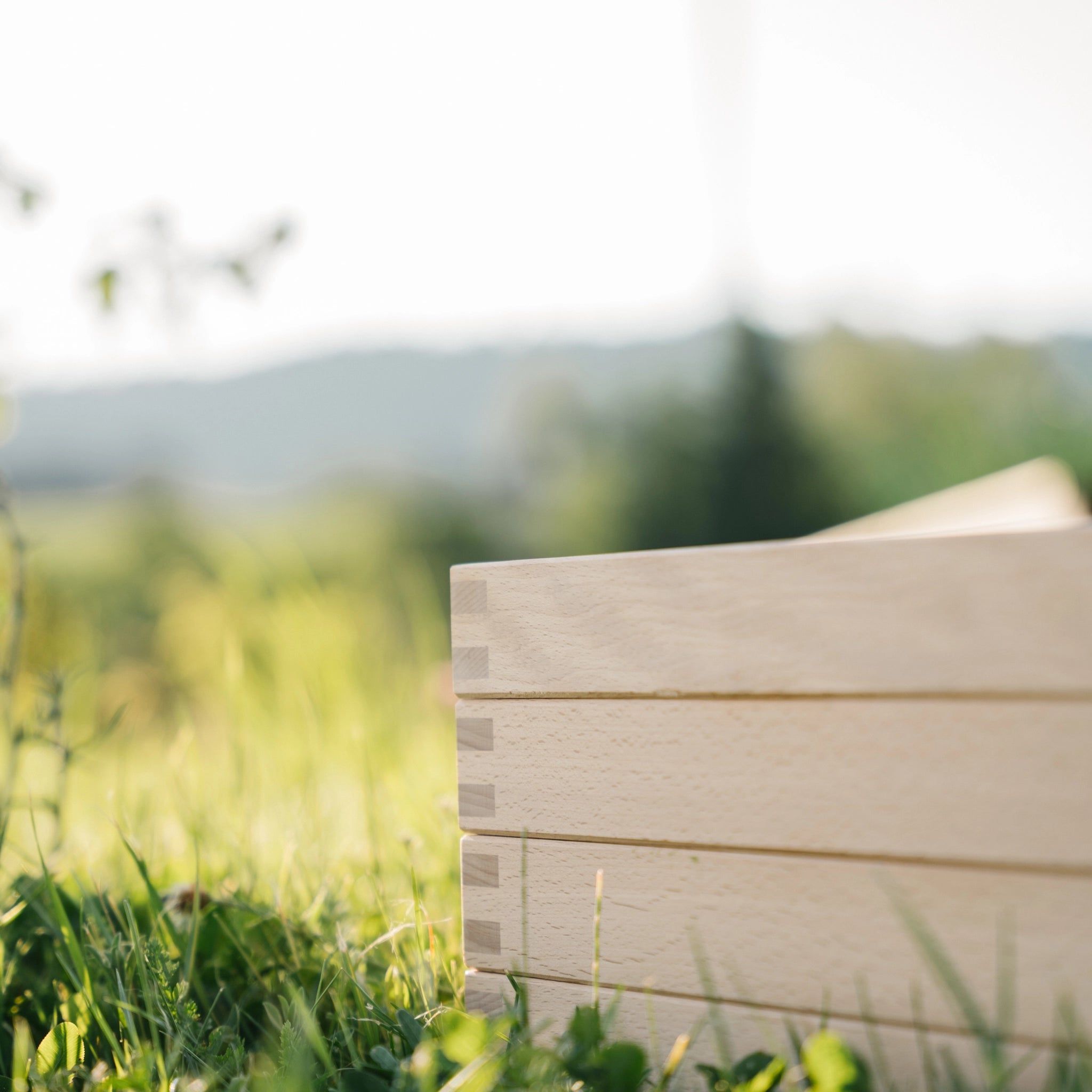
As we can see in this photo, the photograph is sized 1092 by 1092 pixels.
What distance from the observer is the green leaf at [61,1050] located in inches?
34.8

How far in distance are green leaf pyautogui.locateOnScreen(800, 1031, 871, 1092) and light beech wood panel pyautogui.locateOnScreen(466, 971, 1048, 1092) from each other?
0.06m

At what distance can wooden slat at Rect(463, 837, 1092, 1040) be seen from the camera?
0.67m

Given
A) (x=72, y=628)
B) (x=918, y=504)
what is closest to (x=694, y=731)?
(x=918, y=504)

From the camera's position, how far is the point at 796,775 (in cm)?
75

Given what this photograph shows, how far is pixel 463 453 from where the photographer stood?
1611cm

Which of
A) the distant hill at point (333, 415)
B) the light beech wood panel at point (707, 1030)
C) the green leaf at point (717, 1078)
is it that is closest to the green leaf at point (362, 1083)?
the light beech wood panel at point (707, 1030)

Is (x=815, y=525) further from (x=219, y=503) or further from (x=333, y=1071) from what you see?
(x=333, y=1071)

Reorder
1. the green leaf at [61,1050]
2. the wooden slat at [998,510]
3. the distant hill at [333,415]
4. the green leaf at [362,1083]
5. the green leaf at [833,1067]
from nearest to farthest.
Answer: the green leaf at [833,1067] → the green leaf at [362,1083] → the green leaf at [61,1050] → the wooden slat at [998,510] → the distant hill at [333,415]

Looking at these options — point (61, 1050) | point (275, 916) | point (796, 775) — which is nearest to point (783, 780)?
point (796, 775)

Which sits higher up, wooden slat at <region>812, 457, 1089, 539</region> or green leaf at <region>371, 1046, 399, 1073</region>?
wooden slat at <region>812, 457, 1089, 539</region>

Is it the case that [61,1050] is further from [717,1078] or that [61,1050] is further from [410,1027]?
[717,1078]

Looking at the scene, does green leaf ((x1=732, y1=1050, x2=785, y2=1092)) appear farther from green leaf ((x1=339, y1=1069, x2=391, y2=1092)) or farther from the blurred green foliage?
the blurred green foliage

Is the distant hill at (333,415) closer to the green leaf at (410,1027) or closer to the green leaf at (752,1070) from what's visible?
the green leaf at (410,1027)

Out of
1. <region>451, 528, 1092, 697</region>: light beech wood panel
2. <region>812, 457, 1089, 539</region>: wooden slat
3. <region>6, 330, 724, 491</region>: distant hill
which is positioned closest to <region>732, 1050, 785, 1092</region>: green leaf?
<region>451, 528, 1092, 697</region>: light beech wood panel
